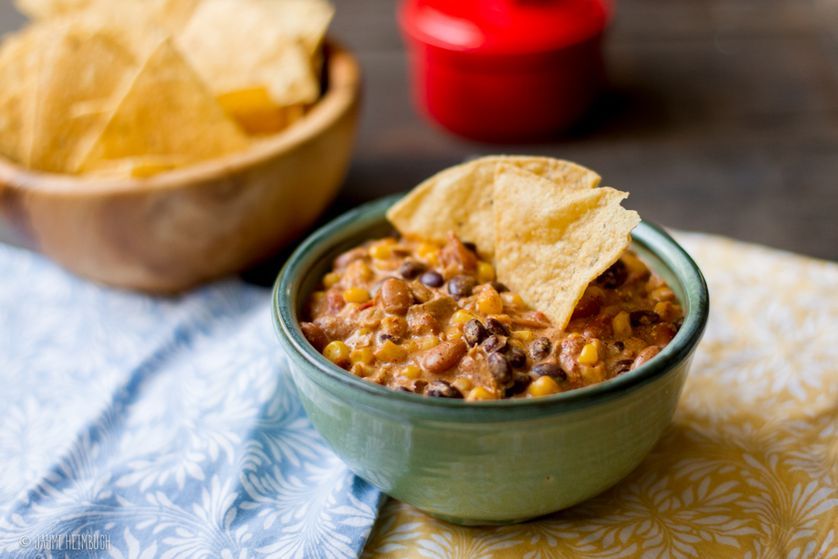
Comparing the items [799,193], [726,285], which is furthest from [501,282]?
[799,193]

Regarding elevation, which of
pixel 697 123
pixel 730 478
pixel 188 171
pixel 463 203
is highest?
pixel 463 203

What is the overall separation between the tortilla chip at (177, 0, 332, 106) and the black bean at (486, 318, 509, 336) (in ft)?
5.56

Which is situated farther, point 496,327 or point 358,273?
point 358,273

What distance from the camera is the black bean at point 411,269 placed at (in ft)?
7.58

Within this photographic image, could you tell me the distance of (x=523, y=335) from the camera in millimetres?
2082

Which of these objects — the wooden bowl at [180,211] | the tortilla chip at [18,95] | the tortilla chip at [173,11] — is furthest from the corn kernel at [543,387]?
the tortilla chip at [173,11]

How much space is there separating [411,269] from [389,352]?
0.33 metres

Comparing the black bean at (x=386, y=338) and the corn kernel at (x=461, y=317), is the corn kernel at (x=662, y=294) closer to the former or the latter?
the corn kernel at (x=461, y=317)

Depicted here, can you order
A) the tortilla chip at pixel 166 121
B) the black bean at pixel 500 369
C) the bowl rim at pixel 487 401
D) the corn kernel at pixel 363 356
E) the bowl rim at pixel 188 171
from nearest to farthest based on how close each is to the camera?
the bowl rim at pixel 487 401 → the black bean at pixel 500 369 → the corn kernel at pixel 363 356 → the bowl rim at pixel 188 171 → the tortilla chip at pixel 166 121

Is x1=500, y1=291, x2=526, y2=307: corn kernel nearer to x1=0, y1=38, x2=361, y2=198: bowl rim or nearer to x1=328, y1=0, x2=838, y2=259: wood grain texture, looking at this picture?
x1=0, y1=38, x2=361, y2=198: bowl rim

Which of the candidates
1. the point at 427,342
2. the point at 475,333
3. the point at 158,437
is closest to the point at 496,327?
the point at 475,333

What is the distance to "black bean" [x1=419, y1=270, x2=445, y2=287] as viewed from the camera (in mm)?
2266

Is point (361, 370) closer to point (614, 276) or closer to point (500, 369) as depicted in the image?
point (500, 369)

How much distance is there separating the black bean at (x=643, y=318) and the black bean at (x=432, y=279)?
471 mm
